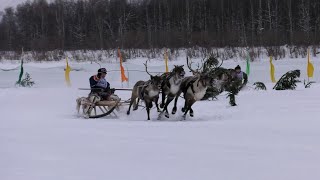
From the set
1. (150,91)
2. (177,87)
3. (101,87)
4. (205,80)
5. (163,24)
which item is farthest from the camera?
(163,24)

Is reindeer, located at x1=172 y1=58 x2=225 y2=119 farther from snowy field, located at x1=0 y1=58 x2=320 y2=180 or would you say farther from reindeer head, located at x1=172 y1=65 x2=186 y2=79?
snowy field, located at x1=0 y1=58 x2=320 y2=180

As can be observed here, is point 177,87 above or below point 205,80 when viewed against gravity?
below

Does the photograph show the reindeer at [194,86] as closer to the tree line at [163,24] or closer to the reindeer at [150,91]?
the reindeer at [150,91]

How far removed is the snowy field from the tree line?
21192mm

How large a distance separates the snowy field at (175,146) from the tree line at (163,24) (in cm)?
2119

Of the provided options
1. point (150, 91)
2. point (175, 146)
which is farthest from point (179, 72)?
point (175, 146)

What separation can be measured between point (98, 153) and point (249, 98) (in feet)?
24.0

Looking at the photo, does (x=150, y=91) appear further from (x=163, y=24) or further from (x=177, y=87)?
(x=163, y=24)

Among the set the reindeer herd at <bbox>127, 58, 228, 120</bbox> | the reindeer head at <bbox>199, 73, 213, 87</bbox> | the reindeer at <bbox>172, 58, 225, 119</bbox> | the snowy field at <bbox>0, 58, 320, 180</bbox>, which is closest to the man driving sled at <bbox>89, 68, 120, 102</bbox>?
the snowy field at <bbox>0, 58, 320, 180</bbox>

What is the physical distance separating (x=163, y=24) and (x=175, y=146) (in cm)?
3740

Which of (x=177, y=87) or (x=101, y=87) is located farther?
(x=101, y=87)

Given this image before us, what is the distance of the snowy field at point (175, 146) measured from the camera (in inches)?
184

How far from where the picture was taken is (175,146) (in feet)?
19.7

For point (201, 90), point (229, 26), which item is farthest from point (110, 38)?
point (201, 90)
